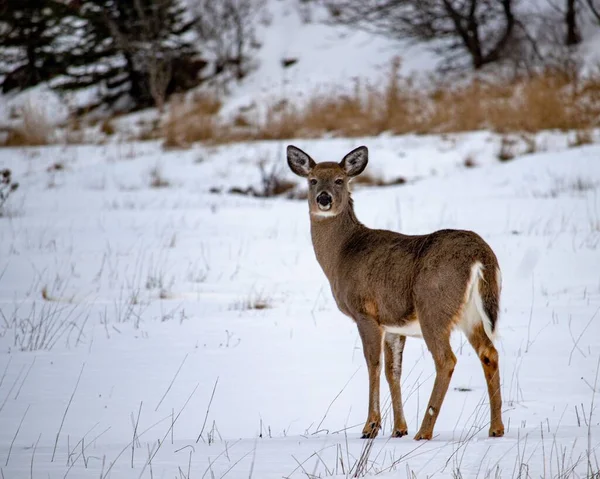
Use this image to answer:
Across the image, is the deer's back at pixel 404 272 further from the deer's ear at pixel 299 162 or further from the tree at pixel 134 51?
the tree at pixel 134 51

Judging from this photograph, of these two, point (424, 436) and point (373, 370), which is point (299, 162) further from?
point (424, 436)

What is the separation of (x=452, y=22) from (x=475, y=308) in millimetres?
20110

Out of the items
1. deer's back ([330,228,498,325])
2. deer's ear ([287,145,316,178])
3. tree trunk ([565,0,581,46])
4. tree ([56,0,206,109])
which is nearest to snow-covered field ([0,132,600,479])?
deer's back ([330,228,498,325])

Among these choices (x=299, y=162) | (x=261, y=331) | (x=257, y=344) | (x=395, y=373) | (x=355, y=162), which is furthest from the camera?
(x=261, y=331)

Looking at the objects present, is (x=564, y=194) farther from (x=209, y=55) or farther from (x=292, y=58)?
(x=209, y=55)

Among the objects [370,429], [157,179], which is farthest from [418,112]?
[370,429]

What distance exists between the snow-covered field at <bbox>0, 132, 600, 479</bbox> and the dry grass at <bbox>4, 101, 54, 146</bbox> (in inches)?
253

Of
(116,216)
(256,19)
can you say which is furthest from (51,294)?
(256,19)

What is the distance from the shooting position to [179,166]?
16.8 m

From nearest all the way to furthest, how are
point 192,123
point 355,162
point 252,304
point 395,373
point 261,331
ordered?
point 395,373 < point 355,162 < point 261,331 < point 252,304 < point 192,123

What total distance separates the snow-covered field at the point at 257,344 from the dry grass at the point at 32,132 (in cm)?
642

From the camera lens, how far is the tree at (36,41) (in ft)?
76.1

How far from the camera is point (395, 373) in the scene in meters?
4.83

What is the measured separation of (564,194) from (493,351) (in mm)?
8510
